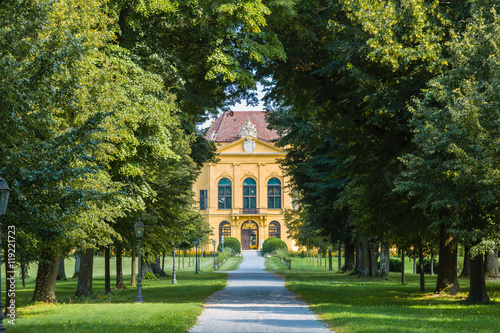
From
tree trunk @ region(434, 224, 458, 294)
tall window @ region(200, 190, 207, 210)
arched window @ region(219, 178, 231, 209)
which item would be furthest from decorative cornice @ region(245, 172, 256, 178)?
tree trunk @ region(434, 224, 458, 294)

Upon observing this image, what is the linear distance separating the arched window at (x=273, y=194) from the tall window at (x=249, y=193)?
2.12m

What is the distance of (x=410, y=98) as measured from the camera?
15844 mm

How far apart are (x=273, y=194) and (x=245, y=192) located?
4.21m

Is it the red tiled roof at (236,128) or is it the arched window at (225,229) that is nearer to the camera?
the arched window at (225,229)

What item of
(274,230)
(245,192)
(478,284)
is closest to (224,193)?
(245,192)

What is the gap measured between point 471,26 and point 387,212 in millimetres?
6671

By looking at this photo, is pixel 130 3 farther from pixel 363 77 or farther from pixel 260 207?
pixel 260 207

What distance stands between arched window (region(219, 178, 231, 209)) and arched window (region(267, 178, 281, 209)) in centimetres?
600

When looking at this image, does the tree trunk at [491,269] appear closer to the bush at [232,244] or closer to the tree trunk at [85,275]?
the tree trunk at [85,275]

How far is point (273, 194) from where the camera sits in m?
88.4

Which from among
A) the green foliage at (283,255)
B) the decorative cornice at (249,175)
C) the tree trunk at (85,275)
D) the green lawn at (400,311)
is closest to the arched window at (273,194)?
the decorative cornice at (249,175)

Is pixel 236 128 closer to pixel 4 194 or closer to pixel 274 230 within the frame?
pixel 274 230

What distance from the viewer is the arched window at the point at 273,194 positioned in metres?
88.3

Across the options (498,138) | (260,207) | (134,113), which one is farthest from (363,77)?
(260,207)
